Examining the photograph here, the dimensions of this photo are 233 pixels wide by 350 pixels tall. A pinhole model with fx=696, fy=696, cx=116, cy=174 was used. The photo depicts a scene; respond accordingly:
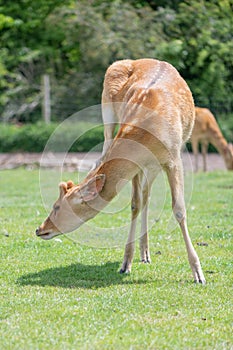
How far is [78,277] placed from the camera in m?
5.50

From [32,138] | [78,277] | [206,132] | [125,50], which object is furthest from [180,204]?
[125,50]

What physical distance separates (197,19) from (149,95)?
16.0 metres

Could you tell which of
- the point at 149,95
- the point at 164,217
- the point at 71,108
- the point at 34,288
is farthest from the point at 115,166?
the point at 71,108

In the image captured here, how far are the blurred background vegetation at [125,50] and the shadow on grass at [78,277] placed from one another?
43.4ft

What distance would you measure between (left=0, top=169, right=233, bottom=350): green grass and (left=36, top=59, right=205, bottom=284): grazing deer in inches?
12.8

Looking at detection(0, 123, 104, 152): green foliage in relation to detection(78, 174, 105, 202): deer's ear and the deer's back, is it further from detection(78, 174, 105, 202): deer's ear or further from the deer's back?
detection(78, 174, 105, 202): deer's ear

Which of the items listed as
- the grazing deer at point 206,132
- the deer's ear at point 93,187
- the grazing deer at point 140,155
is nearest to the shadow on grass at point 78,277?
the grazing deer at point 140,155

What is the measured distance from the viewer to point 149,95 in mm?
5434

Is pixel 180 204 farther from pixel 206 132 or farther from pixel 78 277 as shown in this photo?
pixel 206 132

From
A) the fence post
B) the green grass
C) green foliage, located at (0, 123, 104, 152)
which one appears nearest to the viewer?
the green grass

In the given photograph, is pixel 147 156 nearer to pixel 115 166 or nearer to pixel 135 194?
pixel 115 166

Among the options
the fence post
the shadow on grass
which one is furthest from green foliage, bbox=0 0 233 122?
the shadow on grass

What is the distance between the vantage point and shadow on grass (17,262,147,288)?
17.3ft

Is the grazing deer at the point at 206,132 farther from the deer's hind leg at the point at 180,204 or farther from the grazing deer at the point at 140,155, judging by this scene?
the deer's hind leg at the point at 180,204
